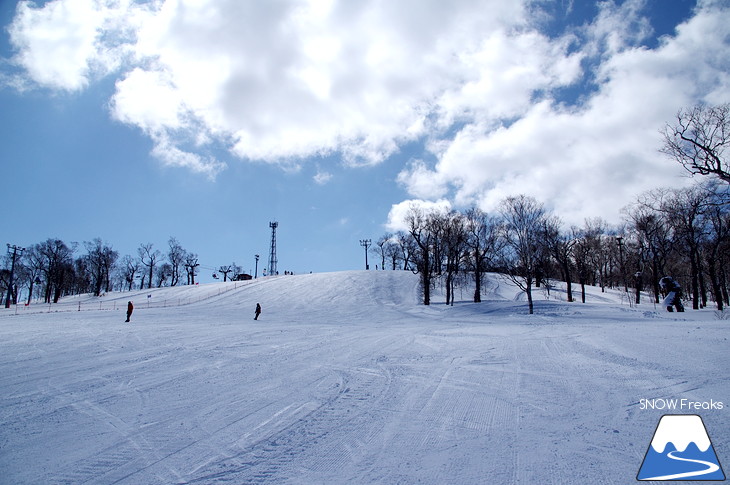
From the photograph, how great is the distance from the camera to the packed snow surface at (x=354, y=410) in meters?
4.36

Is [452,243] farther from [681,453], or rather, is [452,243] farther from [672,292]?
[681,453]

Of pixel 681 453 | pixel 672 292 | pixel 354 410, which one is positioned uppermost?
pixel 672 292

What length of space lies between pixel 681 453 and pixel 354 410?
462 cm

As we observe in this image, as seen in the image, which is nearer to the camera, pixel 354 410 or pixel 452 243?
pixel 354 410

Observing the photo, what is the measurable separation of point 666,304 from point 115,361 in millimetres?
31527

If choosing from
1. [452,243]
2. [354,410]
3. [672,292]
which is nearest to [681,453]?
[354,410]

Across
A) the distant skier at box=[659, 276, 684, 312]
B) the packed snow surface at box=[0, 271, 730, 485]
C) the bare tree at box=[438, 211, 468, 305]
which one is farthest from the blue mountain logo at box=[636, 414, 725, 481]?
the bare tree at box=[438, 211, 468, 305]

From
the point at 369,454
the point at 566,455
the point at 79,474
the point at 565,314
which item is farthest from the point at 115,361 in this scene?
the point at 565,314

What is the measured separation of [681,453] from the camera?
4.52 meters

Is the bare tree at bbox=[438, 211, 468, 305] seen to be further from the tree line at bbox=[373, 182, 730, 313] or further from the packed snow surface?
the packed snow surface

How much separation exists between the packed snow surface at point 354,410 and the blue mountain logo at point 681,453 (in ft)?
0.43

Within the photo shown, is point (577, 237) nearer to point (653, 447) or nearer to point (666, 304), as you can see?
point (666, 304)

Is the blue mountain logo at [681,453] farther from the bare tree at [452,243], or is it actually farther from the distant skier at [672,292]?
the bare tree at [452,243]

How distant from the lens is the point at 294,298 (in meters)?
46.1
